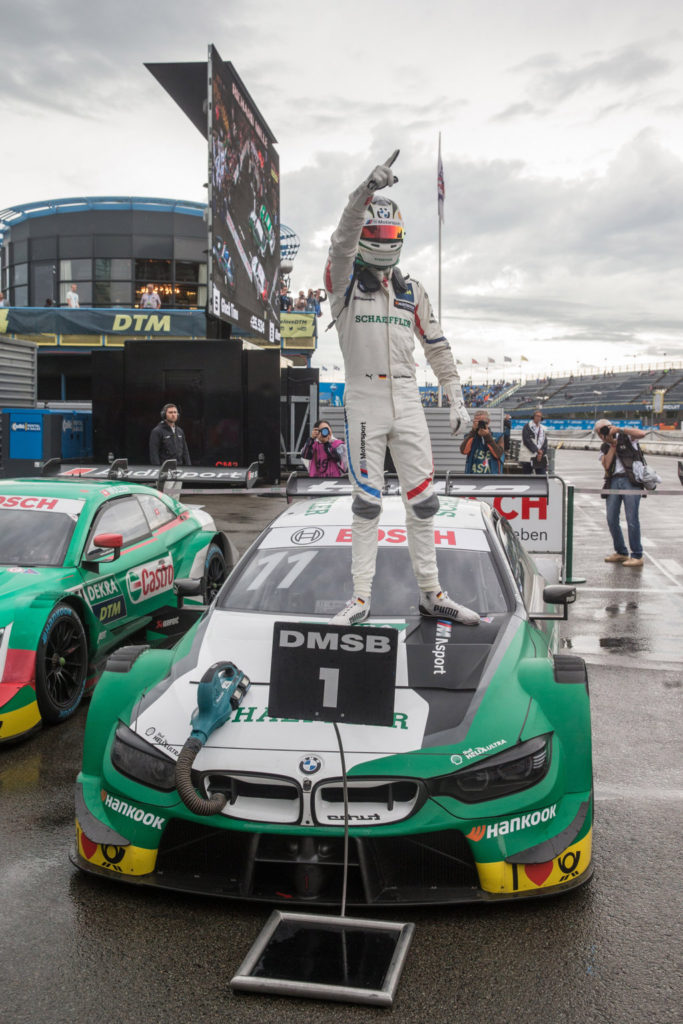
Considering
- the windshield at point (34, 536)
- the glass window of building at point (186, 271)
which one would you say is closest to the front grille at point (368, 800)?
→ the windshield at point (34, 536)

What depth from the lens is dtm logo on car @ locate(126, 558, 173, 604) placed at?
21.4 feet

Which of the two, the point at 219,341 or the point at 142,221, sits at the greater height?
the point at 142,221

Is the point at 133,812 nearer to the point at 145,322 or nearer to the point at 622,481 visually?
the point at 622,481

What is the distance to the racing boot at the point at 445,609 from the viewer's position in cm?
419

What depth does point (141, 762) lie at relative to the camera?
337cm

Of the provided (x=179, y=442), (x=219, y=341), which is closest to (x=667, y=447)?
(x=219, y=341)

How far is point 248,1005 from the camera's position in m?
2.73

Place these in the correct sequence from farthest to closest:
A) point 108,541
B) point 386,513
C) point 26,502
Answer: point 26,502 < point 108,541 < point 386,513

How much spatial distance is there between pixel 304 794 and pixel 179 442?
9917 mm

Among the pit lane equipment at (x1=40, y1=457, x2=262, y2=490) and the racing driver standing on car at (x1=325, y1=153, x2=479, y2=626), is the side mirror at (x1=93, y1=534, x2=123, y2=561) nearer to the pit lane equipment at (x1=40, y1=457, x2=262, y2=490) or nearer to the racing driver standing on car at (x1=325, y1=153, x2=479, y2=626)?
the pit lane equipment at (x1=40, y1=457, x2=262, y2=490)

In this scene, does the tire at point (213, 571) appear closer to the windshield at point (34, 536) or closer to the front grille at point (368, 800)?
the windshield at point (34, 536)

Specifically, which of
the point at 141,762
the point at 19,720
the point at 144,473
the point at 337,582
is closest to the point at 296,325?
the point at 144,473

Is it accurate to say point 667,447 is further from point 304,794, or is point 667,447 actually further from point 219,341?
point 304,794

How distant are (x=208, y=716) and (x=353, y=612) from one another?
1.06 metres
